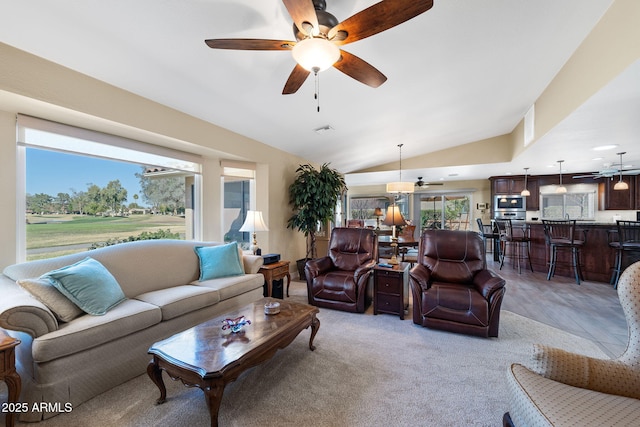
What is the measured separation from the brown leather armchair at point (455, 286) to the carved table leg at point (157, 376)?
245cm

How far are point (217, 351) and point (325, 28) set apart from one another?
2.14 m

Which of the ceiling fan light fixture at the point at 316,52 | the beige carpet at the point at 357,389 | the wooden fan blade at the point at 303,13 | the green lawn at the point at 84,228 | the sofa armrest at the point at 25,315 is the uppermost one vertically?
the wooden fan blade at the point at 303,13

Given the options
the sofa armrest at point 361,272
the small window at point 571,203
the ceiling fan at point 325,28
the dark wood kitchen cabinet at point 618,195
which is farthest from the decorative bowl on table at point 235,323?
the dark wood kitchen cabinet at point 618,195

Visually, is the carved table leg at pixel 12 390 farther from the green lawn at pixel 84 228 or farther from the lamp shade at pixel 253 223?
the lamp shade at pixel 253 223

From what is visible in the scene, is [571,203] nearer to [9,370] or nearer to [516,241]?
[516,241]

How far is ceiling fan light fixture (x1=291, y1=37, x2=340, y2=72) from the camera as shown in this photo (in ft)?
Result: 4.99

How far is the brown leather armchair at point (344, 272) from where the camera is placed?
11.0ft

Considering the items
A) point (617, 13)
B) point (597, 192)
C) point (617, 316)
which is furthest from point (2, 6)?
point (597, 192)

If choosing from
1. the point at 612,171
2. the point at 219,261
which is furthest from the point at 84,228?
the point at 612,171

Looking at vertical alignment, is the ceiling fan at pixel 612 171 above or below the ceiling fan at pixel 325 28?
below

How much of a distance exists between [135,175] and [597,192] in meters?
10.2

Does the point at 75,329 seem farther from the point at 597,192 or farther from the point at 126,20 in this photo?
the point at 597,192

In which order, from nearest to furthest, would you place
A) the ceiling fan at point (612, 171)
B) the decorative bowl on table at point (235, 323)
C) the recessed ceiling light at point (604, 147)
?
the decorative bowl on table at point (235, 323)
the recessed ceiling light at point (604, 147)
the ceiling fan at point (612, 171)

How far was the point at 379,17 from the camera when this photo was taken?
1466mm
